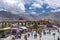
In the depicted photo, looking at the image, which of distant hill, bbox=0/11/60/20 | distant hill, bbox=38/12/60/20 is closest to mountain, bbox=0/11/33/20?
distant hill, bbox=0/11/60/20

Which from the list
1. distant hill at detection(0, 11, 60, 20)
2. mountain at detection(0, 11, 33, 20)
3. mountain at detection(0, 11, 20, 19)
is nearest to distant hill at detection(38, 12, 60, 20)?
distant hill at detection(0, 11, 60, 20)

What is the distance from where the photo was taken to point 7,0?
21.7 ft

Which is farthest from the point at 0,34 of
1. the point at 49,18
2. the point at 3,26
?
the point at 49,18

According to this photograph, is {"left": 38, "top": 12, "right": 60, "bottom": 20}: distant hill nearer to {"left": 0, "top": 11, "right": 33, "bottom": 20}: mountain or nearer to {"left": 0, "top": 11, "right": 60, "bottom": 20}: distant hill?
{"left": 0, "top": 11, "right": 60, "bottom": 20}: distant hill

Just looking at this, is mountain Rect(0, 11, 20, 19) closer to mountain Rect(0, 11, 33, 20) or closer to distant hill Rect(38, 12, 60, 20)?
mountain Rect(0, 11, 33, 20)

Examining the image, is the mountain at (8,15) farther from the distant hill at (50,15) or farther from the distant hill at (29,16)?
the distant hill at (50,15)

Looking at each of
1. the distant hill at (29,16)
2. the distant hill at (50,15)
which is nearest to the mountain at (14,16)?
the distant hill at (29,16)

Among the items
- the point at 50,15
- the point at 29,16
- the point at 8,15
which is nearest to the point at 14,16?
the point at 8,15

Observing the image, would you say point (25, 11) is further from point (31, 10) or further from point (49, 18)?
point (49, 18)

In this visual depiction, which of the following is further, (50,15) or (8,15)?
(8,15)

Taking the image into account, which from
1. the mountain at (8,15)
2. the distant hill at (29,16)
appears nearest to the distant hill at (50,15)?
the distant hill at (29,16)

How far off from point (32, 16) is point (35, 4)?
355mm

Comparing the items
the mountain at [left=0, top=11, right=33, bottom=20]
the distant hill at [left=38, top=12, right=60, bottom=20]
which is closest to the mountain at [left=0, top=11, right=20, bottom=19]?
the mountain at [left=0, top=11, right=33, bottom=20]

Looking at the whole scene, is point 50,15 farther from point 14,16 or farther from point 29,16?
point 14,16
